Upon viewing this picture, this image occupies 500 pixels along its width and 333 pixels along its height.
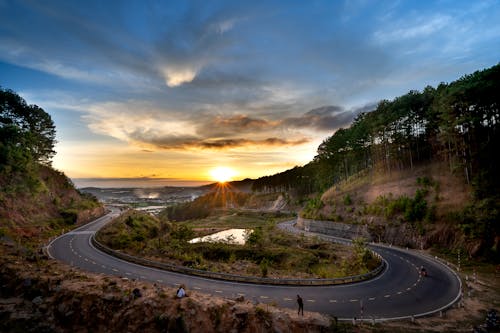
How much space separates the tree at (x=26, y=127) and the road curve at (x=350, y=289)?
27.9 metres

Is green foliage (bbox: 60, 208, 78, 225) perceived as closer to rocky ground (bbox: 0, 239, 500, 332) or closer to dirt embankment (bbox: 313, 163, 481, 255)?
rocky ground (bbox: 0, 239, 500, 332)

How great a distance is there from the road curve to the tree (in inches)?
1098

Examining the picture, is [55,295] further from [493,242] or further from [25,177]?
[493,242]

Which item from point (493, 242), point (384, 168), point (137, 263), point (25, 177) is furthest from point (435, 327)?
point (25, 177)

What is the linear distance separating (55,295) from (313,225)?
58.1 meters

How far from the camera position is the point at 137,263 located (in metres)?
31.5

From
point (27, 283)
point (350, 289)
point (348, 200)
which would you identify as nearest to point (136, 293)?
point (27, 283)

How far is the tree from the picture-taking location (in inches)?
1906

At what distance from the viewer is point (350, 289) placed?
2552cm

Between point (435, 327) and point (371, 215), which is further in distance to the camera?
point (371, 215)

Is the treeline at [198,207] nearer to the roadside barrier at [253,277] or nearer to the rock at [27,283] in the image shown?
the roadside barrier at [253,277]

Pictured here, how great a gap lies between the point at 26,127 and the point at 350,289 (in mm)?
77913

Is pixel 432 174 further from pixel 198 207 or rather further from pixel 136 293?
pixel 198 207

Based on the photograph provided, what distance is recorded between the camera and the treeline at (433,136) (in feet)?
140
